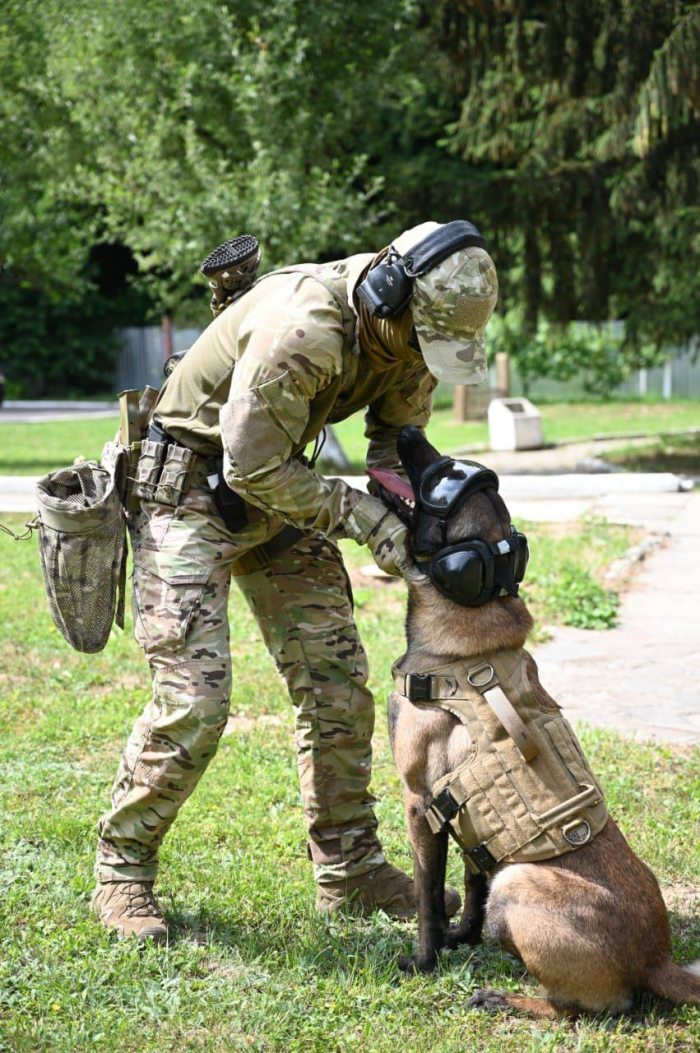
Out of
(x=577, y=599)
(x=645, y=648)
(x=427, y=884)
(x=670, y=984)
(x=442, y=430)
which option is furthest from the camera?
(x=442, y=430)

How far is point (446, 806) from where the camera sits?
2955 millimetres

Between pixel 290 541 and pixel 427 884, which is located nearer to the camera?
pixel 427 884

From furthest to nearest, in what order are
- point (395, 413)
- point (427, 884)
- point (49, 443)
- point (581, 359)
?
point (581, 359)
point (49, 443)
point (395, 413)
point (427, 884)

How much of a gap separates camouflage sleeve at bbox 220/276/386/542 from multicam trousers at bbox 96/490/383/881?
288 mm

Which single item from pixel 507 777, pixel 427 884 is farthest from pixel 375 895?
pixel 507 777

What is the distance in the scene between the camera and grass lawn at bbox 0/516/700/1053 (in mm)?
2848

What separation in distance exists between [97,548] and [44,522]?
0.19m

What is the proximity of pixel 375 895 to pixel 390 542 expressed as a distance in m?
1.27

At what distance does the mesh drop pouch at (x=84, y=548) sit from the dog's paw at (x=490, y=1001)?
5.22 feet

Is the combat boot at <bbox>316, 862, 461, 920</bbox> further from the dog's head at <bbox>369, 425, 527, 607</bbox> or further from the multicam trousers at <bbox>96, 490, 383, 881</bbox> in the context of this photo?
the dog's head at <bbox>369, 425, 527, 607</bbox>

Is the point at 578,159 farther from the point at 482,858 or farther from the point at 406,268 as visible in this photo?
the point at 482,858

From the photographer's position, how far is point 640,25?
37.8ft

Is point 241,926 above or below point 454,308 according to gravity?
below

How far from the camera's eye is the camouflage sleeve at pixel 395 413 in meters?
3.61
